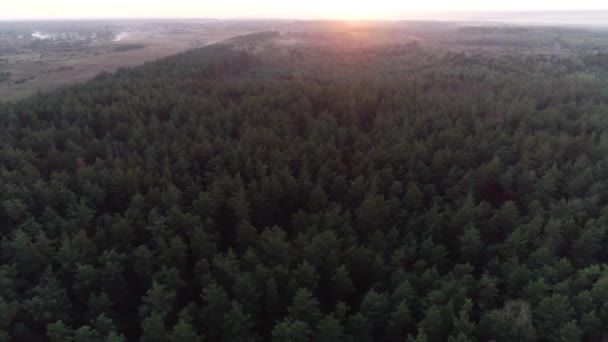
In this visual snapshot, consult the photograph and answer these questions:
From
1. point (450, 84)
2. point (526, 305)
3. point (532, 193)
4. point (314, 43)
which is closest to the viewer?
point (526, 305)

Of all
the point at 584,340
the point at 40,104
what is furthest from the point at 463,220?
the point at 40,104

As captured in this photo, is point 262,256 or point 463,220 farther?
point 463,220

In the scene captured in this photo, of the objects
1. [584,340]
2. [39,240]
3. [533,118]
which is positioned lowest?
[584,340]

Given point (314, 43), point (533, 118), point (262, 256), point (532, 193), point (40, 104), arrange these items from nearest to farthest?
point (262, 256) < point (532, 193) < point (533, 118) < point (40, 104) < point (314, 43)

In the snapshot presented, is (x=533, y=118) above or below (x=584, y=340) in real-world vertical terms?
above

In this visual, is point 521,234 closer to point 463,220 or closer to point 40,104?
point 463,220

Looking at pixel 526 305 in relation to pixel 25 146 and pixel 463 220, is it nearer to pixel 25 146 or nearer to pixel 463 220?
pixel 463 220

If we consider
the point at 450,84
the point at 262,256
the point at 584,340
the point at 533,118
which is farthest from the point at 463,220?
the point at 450,84
